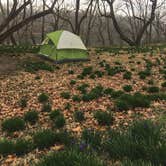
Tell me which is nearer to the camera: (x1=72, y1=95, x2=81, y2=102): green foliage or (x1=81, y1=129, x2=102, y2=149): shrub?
(x1=81, y1=129, x2=102, y2=149): shrub

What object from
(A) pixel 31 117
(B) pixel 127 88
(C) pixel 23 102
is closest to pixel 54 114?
(A) pixel 31 117

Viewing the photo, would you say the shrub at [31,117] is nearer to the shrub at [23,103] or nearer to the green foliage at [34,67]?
the shrub at [23,103]

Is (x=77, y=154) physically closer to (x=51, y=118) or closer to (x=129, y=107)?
(x=51, y=118)

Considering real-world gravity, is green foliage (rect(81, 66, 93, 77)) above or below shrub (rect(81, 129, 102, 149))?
above

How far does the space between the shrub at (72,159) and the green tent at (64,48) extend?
37.0 ft

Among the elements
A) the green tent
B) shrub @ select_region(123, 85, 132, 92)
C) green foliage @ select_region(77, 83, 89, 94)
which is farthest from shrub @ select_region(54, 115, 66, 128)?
the green tent

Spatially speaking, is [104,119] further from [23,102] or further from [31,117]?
[23,102]

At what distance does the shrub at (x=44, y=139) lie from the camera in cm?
532

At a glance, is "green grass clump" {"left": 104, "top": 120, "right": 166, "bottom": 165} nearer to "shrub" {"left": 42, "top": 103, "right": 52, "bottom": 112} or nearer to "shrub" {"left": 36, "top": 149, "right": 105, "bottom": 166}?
"shrub" {"left": 36, "top": 149, "right": 105, "bottom": 166}

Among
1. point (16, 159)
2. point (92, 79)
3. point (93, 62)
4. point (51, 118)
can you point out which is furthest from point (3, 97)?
point (93, 62)

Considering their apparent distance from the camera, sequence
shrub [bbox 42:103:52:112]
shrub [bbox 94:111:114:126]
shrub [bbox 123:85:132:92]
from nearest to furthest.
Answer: shrub [bbox 94:111:114:126] → shrub [bbox 42:103:52:112] → shrub [bbox 123:85:132:92]

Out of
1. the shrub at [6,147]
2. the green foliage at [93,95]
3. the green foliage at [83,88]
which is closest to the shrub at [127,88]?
the green foliage at [93,95]

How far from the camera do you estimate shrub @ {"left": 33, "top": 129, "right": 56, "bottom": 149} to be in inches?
209

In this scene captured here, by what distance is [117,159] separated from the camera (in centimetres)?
420
